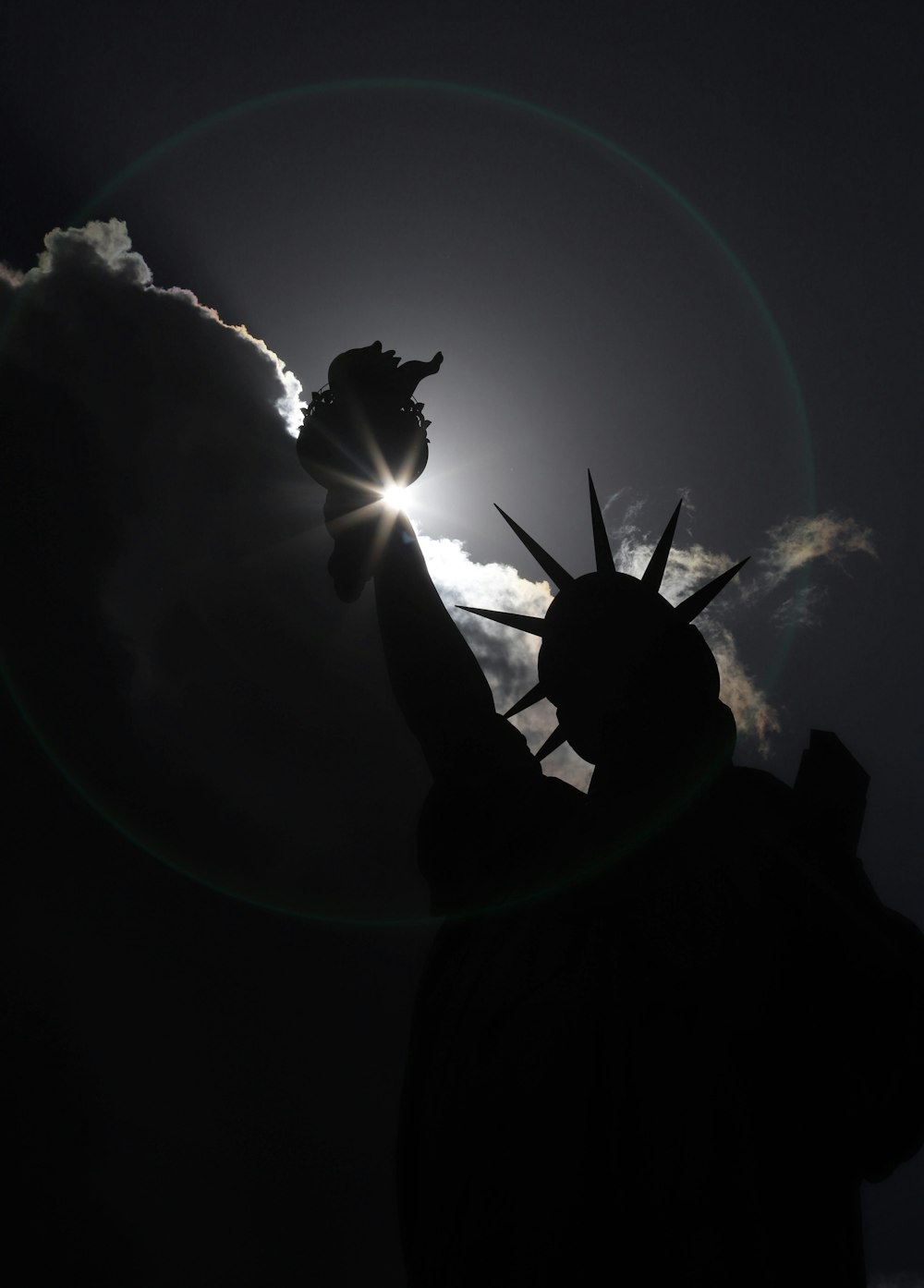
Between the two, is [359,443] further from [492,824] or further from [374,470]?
[492,824]

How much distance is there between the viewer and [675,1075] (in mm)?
4215

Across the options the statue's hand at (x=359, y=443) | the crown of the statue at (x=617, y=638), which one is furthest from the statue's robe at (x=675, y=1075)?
the statue's hand at (x=359, y=443)

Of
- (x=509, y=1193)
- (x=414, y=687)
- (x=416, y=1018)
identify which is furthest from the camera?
(x=414, y=687)

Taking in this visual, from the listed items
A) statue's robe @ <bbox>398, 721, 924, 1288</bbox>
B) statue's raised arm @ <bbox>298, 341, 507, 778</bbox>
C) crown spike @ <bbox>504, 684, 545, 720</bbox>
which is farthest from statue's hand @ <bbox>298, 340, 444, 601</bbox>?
statue's robe @ <bbox>398, 721, 924, 1288</bbox>

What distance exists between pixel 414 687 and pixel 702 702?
2435mm

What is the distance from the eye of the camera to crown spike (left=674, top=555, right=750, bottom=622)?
21.0 feet

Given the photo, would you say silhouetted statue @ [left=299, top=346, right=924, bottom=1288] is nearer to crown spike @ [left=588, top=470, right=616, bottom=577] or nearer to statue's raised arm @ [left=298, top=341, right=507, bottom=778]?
crown spike @ [left=588, top=470, right=616, bottom=577]

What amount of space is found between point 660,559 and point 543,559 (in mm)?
1041

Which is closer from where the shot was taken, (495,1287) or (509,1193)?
(495,1287)

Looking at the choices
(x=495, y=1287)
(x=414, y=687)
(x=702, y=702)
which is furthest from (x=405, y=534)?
(x=495, y=1287)

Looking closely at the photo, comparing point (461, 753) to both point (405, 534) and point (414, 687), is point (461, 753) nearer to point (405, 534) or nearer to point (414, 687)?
point (414, 687)

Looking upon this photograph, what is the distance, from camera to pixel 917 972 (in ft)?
14.5

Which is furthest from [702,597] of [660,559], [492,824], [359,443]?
[359,443]

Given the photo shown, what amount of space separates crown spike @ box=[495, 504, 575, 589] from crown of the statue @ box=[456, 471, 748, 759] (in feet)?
0.07
